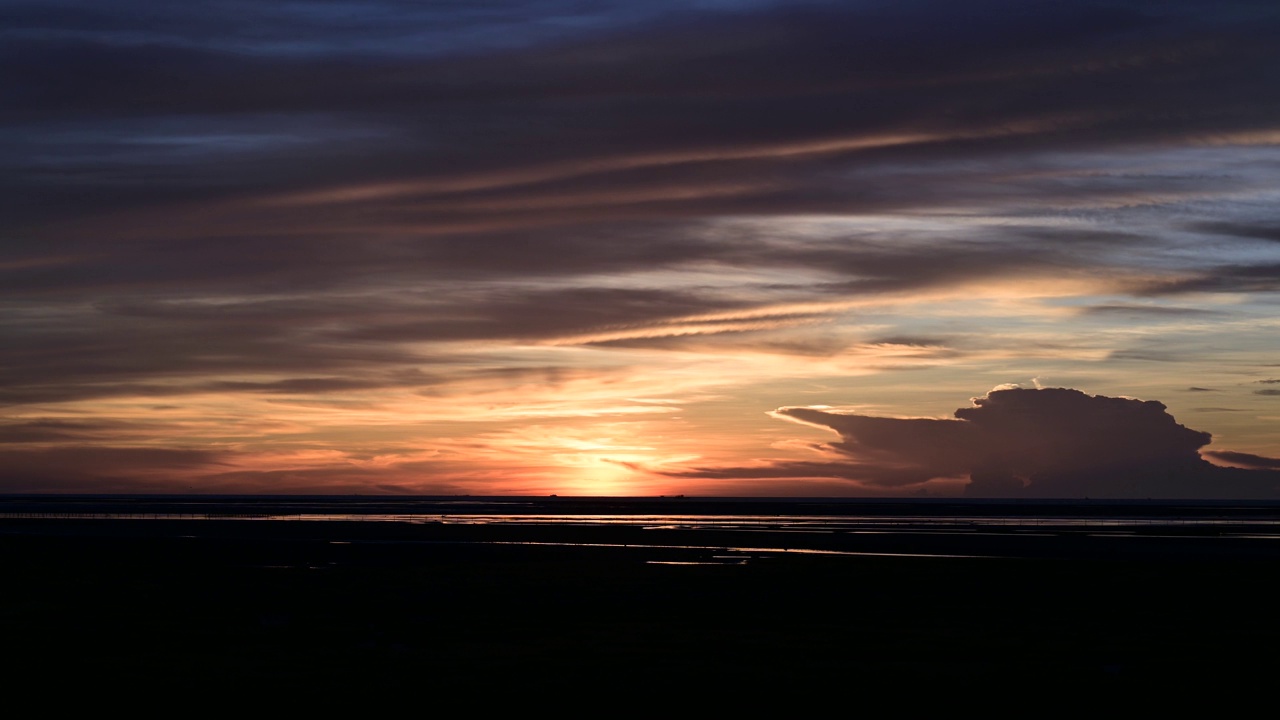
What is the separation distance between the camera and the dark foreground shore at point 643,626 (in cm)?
2312

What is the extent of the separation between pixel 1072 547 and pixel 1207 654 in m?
41.9

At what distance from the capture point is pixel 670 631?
30.0 m

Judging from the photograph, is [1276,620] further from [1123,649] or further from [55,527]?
[55,527]

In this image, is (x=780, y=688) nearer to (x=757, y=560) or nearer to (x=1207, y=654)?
(x=1207, y=654)

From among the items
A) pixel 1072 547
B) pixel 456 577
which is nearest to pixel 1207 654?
pixel 456 577

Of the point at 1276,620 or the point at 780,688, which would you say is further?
the point at 1276,620

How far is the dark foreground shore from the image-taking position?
2312 centimetres

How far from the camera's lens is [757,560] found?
2151 inches

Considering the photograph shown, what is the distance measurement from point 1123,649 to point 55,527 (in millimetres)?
89901

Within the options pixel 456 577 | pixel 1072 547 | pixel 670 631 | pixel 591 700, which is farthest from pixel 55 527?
pixel 591 700

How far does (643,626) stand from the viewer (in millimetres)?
31000

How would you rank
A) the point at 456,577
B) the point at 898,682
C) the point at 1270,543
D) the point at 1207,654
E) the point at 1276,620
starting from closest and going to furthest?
the point at 898,682, the point at 1207,654, the point at 1276,620, the point at 456,577, the point at 1270,543

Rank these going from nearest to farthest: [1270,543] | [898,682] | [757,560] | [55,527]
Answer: [898,682] → [757,560] → [1270,543] → [55,527]

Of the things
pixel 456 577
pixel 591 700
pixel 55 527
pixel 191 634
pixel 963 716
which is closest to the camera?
pixel 963 716
